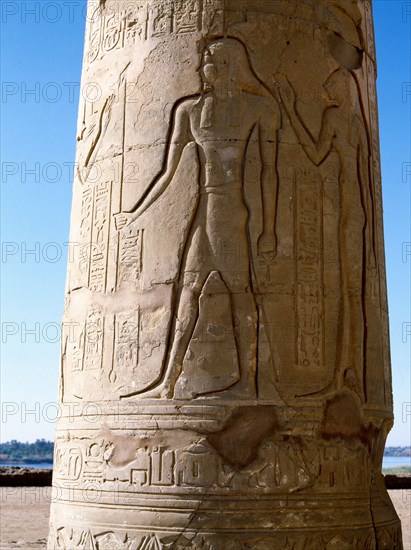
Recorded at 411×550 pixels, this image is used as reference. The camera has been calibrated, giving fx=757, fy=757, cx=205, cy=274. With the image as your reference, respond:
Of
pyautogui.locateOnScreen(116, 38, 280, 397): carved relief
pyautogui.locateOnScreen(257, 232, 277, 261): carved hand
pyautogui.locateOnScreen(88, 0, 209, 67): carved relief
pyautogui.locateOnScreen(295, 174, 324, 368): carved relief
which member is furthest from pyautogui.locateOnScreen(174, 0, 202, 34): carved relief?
pyautogui.locateOnScreen(257, 232, 277, 261): carved hand

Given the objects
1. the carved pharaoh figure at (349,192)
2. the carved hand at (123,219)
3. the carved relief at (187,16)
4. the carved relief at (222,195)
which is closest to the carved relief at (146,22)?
the carved relief at (187,16)

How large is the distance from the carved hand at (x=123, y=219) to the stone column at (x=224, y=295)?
0.03ft

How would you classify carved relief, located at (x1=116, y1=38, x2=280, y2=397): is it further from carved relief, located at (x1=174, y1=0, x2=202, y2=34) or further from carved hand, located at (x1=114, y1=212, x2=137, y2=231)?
carved relief, located at (x1=174, y1=0, x2=202, y2=34)

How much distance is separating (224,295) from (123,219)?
33.6 inches

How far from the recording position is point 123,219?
4762 millimetres

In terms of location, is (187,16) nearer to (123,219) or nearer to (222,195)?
(222,195)

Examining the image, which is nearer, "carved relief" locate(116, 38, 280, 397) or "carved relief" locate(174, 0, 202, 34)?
"carved relief" locate(116, 38, 280, 397)

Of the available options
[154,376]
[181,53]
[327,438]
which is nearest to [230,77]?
[181,53]

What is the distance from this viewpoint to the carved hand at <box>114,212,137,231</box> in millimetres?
4727

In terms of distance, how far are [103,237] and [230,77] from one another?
1.29 m

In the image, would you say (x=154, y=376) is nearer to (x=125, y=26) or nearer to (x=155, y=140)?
(x=155, y=140)

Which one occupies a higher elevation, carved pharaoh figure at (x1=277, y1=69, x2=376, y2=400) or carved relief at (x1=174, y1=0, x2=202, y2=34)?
carved relief at (x1=174, y1=0, x2=202, y2=34)

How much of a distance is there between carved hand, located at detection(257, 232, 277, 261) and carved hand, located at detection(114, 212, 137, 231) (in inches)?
31.7

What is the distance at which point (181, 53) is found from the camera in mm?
4840
